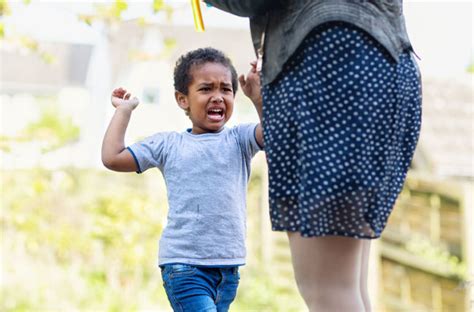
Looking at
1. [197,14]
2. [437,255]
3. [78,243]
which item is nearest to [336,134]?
[197,14]

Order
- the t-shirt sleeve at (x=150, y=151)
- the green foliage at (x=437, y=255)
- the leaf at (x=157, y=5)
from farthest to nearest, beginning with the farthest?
1. the green foliage at (x=437, y=255)
2. the leaf at (x=157, y=5)
3. the t-shirt sleeve at (x=150, y=151)

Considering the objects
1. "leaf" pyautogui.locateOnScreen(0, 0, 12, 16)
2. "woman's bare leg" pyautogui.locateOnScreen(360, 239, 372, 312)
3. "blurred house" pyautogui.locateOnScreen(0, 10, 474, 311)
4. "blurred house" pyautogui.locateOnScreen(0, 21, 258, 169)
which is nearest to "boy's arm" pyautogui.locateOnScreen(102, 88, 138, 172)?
"woman's bare leg" pyautogui.locateOnScreen(360, 239, 372, 312)

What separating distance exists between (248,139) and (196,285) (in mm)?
373

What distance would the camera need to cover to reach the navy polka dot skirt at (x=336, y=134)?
139 centimetres

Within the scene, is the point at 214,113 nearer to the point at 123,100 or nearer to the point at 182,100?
the point at 182,100

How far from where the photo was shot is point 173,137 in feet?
6.26

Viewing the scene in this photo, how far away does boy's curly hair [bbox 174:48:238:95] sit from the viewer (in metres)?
1.92

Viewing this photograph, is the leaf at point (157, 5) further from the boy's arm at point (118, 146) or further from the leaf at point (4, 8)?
the boy's arm at point (118, 146)

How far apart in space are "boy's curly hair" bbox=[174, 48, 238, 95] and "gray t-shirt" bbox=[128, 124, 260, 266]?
13 cm

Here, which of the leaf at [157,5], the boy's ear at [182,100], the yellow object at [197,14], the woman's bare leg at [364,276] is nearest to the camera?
the woman's bare leg at [364,276]

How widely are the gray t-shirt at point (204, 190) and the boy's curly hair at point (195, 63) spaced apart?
13 cm

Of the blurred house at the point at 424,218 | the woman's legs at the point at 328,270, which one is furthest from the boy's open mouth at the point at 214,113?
the blurred house at the point at 424,218

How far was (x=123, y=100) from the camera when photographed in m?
1.86

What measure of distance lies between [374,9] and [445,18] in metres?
9.48
